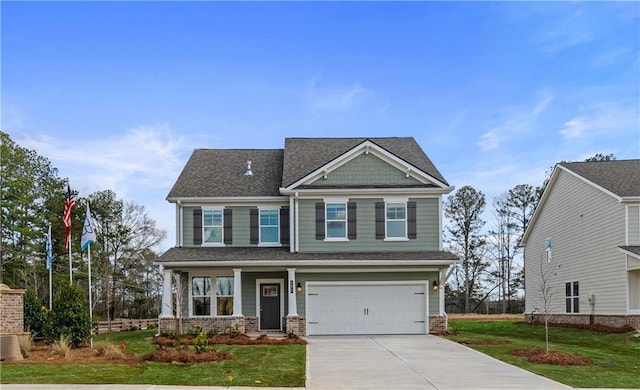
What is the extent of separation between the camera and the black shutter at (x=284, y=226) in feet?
84.5

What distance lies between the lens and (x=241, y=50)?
20.4m

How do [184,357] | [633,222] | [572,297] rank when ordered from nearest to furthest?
[184,357]
[633,222]
[572,297]

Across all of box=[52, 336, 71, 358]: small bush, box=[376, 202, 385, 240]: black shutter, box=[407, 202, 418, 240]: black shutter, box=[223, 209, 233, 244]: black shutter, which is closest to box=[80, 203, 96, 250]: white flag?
box=[52, 336, 71, 358]: small bush

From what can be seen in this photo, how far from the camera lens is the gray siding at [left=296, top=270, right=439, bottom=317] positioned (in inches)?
958

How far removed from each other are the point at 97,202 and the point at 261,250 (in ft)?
71.7

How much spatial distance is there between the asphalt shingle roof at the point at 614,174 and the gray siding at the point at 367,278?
324 inches

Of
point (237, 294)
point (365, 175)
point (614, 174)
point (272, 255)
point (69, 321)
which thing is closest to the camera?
point (69, 321)

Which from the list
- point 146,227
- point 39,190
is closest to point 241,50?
point 39,190

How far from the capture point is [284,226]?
25.8 metres

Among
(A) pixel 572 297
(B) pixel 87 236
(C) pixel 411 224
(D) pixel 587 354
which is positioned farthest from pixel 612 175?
(B) pixel 87 236

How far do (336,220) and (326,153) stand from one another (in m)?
3.98

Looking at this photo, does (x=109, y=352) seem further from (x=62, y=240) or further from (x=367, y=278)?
(x=62, y=240)

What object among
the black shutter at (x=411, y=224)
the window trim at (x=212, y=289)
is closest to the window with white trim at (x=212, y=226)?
the window trim at (x=212, y=289)

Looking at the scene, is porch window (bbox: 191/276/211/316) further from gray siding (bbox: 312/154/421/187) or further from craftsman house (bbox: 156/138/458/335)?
gray siding (bbox: 312/154/421/187)
